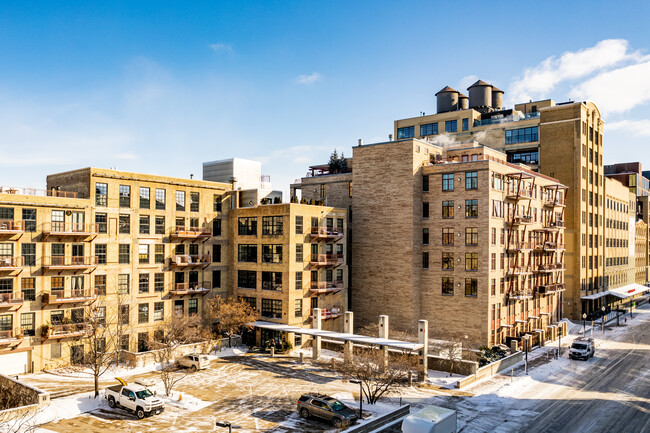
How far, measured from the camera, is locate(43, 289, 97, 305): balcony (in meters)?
47.1

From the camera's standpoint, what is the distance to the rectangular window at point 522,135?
269 feet

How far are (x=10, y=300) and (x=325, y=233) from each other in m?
32.8

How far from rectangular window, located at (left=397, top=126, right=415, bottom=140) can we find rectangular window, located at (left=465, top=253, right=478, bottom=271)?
40.8m

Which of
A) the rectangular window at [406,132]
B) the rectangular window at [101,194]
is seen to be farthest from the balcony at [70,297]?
the rectangular window at [406,132]

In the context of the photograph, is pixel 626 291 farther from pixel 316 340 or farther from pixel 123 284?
pixel 123 284

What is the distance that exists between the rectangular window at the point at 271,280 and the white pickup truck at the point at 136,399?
911 inches

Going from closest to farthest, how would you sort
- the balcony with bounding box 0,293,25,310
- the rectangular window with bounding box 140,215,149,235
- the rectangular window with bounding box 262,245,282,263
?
the balcony with bounding box 0,293,25,310, the rectangular window with bounding box 140,215,149,235, the rectangular window with bounding box 262,245,282,263

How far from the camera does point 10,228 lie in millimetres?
45188

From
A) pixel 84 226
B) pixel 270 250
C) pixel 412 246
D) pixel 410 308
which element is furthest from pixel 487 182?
pixel 84 226

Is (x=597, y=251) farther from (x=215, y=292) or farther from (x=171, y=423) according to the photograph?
(x=171, y=423)

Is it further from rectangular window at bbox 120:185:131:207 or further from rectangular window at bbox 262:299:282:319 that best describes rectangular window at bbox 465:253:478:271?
rectangular window at bbox 120:185:131:207

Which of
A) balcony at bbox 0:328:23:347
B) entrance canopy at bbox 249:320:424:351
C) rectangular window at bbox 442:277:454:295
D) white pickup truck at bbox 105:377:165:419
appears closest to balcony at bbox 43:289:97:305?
balcony at bbox 0:328:23:347

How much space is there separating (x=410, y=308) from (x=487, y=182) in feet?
57.9

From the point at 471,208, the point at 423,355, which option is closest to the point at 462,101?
the point at 471,208
